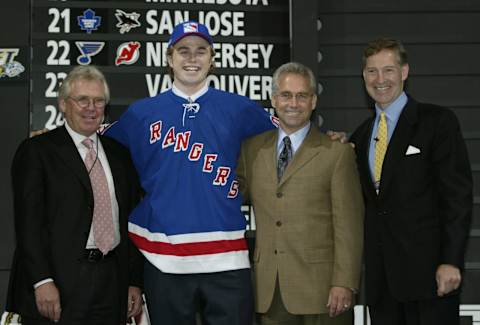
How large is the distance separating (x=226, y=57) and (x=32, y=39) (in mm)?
1198

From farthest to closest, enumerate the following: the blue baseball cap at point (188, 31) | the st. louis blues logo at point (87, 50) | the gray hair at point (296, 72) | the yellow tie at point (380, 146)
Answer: the st. louis blues logo at point (87, 50)
the blue baseball cap at point (188, 31)
the gray hair at point (296, 72)
the yellow tie at point (380, 146)

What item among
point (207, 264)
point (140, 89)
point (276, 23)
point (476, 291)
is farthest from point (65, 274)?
point (476, 291)

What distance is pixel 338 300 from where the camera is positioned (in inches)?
112

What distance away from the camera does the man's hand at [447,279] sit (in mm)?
2682

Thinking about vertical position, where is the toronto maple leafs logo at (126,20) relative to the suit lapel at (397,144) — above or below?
above

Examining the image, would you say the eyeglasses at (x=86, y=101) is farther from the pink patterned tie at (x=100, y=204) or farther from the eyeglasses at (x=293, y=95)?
the eyeglasses at (x=293, y=95)

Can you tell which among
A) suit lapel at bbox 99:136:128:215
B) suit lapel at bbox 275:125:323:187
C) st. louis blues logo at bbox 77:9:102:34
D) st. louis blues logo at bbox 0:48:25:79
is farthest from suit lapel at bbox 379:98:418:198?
st. louis blues logo at bbox 0:48:25:79

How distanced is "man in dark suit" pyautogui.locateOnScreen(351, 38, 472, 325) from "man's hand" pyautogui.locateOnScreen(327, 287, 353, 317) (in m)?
0.13

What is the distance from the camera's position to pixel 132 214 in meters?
3.11

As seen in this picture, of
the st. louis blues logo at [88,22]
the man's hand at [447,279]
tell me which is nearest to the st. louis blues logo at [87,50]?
the st. louis blues logo at [88,22]

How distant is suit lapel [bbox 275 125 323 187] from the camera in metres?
2.97

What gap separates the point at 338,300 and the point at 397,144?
687 millimetres

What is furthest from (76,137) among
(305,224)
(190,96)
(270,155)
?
(305,224)

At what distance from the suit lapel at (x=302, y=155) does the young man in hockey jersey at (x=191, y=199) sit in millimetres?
250
